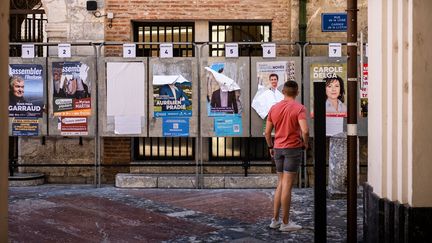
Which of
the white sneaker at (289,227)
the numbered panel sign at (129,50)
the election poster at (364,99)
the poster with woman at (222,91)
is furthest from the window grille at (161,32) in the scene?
the white sneaker at (289,227)

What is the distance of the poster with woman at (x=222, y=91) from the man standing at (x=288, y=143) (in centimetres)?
326

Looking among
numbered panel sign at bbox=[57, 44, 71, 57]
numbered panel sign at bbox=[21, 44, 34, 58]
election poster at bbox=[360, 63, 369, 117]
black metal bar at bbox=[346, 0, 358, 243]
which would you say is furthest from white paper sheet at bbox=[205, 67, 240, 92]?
black metal bar at bbox=[346, 0, 358, 243]

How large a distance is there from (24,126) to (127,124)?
80.7 inches

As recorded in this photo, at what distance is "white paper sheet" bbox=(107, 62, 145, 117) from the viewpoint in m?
10.7

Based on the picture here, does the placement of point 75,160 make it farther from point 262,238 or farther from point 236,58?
point 262,238

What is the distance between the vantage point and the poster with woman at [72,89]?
10812mm

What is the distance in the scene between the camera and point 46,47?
38.3 ft

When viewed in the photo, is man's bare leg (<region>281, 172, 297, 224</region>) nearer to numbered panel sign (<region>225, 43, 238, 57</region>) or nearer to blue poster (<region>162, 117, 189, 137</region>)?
blue poster (<region>162, 117, 189, 137</region>)

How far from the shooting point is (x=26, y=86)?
428 inches

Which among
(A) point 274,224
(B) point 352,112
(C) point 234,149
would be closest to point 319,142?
(B) point 352,112

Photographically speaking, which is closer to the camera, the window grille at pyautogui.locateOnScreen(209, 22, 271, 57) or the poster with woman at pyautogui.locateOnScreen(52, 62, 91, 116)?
the poster with woman at pyautogui.locateOnScreen(52, 62, 91, 116)

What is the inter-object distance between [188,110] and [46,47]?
3.47 metres

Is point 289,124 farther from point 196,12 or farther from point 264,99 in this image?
point 196,12

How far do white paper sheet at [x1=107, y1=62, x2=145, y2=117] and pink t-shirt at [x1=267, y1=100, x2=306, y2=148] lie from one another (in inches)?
160
